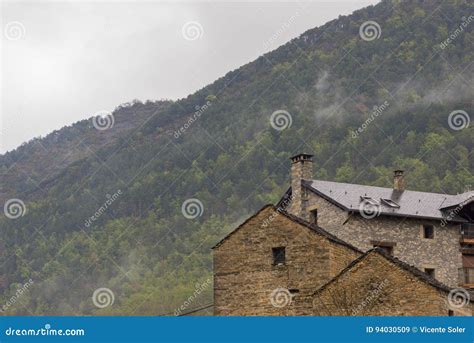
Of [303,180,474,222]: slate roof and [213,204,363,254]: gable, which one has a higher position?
[303,180,474,222]: slate roof

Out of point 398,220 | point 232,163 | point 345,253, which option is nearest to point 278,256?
point 345,253

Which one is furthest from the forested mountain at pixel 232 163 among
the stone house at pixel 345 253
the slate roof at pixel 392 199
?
the stone house at pixel 345 253

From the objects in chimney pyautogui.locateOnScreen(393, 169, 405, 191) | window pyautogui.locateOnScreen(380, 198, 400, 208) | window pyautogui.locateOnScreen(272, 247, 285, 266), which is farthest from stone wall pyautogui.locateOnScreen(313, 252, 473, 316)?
chimney pyautogui.locateOnScreen(393, 169, 405, 191)

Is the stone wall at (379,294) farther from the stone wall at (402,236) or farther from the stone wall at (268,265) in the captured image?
the stone wall at (402,236)

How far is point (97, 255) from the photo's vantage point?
149375 mm

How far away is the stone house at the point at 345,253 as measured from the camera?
102 ft

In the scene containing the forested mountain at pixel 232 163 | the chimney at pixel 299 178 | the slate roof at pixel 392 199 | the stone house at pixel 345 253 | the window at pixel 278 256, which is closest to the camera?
the stone house at pixel 345 253

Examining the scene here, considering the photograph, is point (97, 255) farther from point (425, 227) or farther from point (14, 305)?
point (425, 227)

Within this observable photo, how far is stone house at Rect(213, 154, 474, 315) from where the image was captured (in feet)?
102

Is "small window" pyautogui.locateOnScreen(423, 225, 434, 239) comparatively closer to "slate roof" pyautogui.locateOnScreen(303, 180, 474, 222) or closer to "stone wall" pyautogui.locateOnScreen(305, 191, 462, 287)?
"stone wall" pyautogui.locateOnScreen(305, 191, 462, 287)

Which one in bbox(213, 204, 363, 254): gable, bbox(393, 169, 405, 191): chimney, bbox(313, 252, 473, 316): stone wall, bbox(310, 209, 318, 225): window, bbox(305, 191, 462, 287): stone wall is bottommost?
bbox(313, 252, 473, 316): stone wall

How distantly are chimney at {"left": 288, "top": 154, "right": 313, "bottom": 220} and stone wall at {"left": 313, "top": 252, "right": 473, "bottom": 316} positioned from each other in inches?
714

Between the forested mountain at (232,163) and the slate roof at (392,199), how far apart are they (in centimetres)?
5213

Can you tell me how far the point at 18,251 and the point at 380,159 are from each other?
66.6 m
